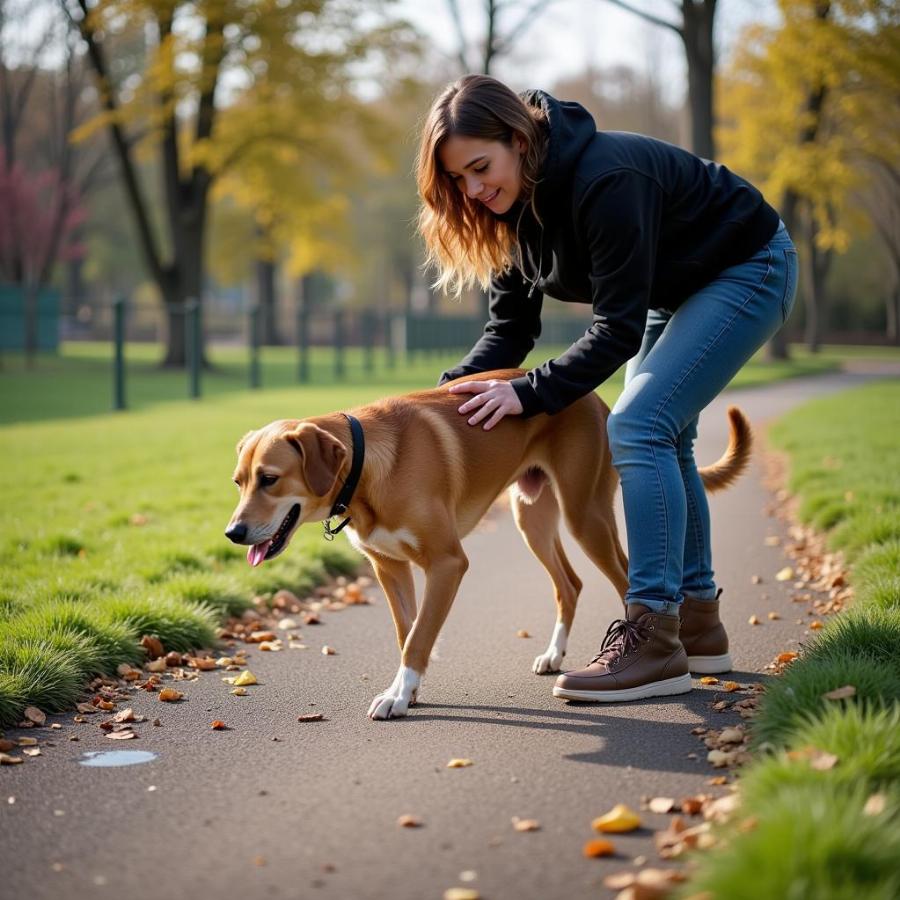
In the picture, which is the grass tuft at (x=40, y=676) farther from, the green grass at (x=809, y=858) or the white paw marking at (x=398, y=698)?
the green grass at (x=809, y=858)

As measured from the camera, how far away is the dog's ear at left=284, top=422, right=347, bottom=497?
14.8 ft

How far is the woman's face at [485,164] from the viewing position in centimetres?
437

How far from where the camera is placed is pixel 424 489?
15.3ft

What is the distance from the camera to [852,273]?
180ft

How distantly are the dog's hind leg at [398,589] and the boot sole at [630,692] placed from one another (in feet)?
2.42

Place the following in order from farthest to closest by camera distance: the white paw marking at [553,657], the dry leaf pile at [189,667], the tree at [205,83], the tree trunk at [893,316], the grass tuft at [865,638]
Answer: the tree trunk at [893,316] → the tree at [205,83] → the white paw marking at [553,657] → the dry leaf pile at [189,667] → the grass tuft at [865,638]

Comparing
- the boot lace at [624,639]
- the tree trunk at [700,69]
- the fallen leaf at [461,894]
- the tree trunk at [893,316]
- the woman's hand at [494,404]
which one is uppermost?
the tree trunk at [700,69]

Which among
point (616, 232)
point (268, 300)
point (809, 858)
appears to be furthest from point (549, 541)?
point (268, 300)

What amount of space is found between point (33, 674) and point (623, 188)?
3.01 meters

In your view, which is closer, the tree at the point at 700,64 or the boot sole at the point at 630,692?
the boot sole at the point at 630,692

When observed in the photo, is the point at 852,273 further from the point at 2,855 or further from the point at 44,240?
the point at 2,855

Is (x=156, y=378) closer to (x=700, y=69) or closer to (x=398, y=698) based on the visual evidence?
(x=700, y=69)

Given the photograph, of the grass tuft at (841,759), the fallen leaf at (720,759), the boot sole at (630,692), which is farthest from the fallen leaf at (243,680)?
the grass tuft at (841,759)

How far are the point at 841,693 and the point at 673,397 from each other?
4.38 feet
